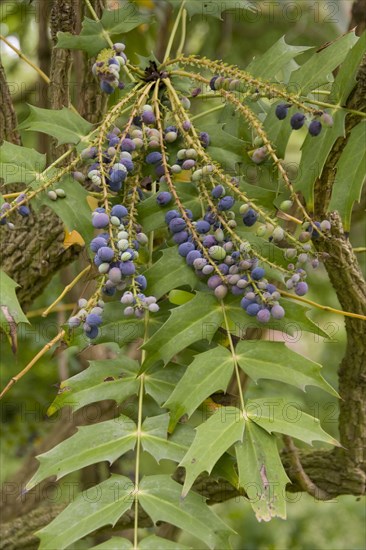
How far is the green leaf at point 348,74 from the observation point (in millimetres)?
948

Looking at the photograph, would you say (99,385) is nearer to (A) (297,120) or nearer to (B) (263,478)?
(B) (263,478)

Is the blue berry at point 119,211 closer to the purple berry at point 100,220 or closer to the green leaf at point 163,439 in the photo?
the purple berry at point 100,220

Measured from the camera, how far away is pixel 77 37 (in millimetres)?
1238

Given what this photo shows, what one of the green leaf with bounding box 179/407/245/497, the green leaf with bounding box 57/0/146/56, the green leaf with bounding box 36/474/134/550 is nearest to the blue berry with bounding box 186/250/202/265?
the green leaf with bounding box 179/407/245/497

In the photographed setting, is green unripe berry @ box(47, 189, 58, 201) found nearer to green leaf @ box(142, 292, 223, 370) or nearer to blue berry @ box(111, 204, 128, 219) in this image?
blue berry @ box(111, 204, 128, 219)

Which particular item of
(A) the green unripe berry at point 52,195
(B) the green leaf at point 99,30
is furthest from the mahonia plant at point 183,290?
(B) the green leaf at point 99,30

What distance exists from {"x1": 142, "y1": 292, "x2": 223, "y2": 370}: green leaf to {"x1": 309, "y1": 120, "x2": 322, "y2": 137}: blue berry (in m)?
0.27

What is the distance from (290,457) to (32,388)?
1.22 meters

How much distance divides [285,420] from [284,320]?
0.47ft

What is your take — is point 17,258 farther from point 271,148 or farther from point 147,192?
point 271,148

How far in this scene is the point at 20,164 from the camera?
107 cm

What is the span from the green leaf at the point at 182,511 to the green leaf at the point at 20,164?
0.47m

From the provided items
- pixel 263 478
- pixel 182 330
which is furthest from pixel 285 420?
pixel 182 330

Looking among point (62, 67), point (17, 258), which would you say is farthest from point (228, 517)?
point (62, 67)
